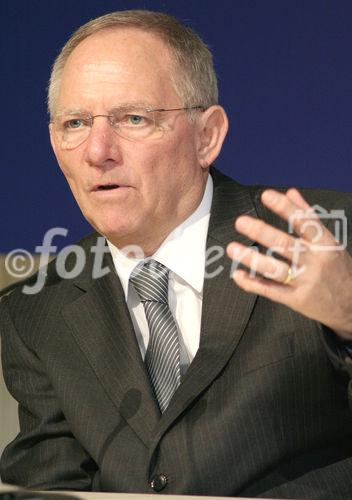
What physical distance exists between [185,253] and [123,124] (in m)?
0.28

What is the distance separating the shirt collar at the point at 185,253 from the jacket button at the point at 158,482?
375 mm

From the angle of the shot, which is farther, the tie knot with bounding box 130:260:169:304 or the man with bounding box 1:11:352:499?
the tie knot with bounding box 130:260:169:304

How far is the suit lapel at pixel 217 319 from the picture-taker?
1867 mm

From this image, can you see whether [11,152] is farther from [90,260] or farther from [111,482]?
[111,482]

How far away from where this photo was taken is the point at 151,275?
6.73 ft

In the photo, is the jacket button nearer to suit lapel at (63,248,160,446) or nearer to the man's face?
suit lapel at (63,248,160,446)

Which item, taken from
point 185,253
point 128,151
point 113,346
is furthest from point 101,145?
point 113,346

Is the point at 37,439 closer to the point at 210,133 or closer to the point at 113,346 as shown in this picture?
the point at 113,346

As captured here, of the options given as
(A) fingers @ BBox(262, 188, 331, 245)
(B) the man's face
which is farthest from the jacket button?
(A) fingers @ BBox(262, 188, 331, 245)

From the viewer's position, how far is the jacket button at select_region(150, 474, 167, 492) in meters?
1.85

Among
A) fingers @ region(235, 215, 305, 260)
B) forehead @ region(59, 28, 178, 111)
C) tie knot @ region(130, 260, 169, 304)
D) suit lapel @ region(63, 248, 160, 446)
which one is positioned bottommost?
suit lapel @ region(63, 248, 160, 446)

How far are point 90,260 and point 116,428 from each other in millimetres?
420

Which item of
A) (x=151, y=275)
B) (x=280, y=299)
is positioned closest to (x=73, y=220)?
(x=151, y=275)

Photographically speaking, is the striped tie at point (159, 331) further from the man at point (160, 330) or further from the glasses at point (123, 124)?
the glasses at point (123, 124)
